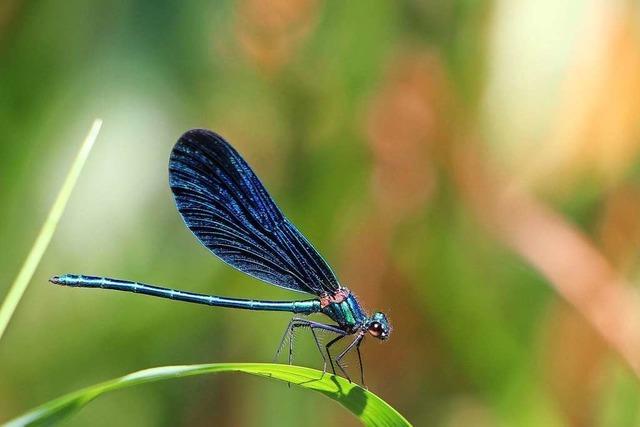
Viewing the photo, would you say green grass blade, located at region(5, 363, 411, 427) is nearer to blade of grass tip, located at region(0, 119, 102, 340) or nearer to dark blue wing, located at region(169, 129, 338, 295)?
blade of grass tip, located at region(0, 119, 102, 340)

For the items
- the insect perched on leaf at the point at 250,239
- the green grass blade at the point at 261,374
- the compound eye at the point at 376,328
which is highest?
the insect perched on leaf at the point at 250,239

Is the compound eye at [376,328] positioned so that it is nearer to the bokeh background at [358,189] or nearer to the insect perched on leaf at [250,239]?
the insect perched on leaf at [250,239]

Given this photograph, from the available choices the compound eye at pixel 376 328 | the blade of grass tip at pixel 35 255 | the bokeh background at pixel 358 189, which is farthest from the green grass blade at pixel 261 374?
the bokeh background at pixel 358 189

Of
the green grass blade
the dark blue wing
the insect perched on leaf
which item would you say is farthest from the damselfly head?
the green grass blade

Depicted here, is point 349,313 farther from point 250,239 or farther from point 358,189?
point 358,189

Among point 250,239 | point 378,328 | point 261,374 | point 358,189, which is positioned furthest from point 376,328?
point 358,189

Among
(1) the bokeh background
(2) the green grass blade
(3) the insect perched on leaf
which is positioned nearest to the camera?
(2) the green grass blade

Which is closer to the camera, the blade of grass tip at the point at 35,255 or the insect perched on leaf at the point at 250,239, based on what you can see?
the blade of grass tip at the point at 35,255
